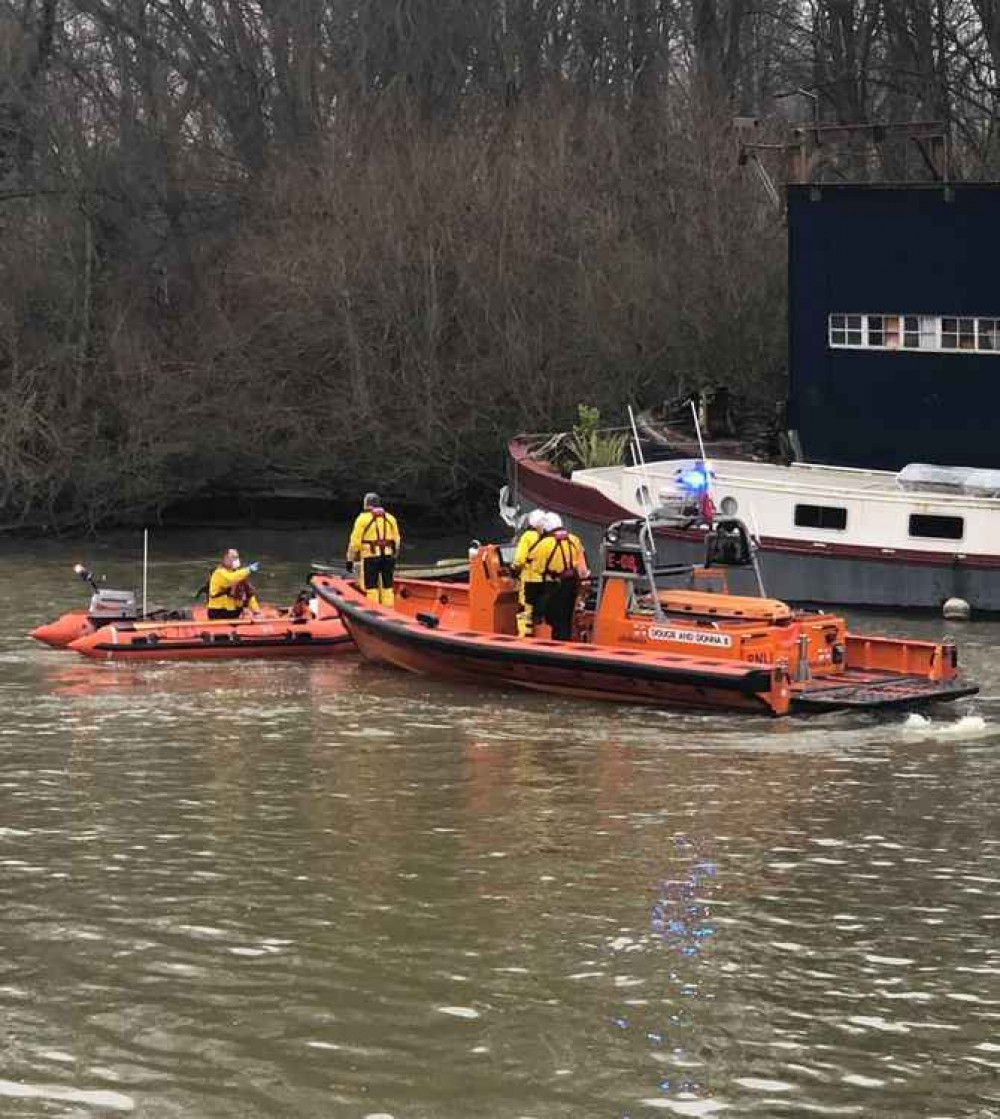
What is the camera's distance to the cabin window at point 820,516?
2792 centimetres

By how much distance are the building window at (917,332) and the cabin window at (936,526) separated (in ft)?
9.90

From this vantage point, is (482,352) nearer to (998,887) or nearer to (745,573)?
(745,573)

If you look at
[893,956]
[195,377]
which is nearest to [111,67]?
[195,377]

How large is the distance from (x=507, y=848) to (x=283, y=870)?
61.4 inches

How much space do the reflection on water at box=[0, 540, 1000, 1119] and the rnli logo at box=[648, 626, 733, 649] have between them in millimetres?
666

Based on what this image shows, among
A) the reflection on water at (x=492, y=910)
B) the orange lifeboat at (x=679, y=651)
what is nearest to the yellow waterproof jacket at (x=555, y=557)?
the orange lifeboat at (x=679, y=651)

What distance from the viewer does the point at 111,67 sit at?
44.8 m

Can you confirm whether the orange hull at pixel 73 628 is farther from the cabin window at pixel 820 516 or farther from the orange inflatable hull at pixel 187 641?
the cabin window at pixel 820 516

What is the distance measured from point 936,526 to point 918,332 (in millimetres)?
3520

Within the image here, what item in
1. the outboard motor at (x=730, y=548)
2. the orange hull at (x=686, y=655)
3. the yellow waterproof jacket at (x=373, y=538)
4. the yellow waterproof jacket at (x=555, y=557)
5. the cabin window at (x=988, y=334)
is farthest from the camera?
the cabin window at (x=988, y=334)

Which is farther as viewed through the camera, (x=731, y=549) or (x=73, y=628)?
(x=73, y=628)

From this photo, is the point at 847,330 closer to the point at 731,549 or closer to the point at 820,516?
the point at 820,516

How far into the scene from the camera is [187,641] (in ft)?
75.9

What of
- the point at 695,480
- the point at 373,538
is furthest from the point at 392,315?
the point at 695,480
